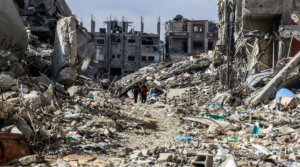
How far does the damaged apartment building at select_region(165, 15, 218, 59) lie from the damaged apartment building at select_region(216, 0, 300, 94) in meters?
24.9

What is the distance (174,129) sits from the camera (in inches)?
320

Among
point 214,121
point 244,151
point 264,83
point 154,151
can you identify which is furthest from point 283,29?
point 154,151

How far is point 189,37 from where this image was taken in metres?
41.5

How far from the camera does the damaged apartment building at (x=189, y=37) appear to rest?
136ft

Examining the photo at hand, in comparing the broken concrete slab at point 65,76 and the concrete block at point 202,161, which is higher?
the broken concrete slab at point 65,76

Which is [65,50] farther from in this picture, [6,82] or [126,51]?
[126,51]

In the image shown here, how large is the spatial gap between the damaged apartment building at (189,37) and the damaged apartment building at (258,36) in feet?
81.5

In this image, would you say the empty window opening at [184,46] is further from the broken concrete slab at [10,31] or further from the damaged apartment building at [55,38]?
the broken concrete slab at [10,31]

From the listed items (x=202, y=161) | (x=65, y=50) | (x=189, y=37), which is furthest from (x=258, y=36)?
(x=189, y=37)

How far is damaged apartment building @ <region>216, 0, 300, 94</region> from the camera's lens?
13.7 metres

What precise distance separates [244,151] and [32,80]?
5.79 metres

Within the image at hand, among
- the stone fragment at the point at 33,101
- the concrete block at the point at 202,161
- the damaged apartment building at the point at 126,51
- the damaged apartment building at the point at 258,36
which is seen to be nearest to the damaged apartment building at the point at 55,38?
the stone fragment at the point at 33,101

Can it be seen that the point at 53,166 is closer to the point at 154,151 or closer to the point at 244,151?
the point at 154,151

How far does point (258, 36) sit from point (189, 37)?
88.0ft
